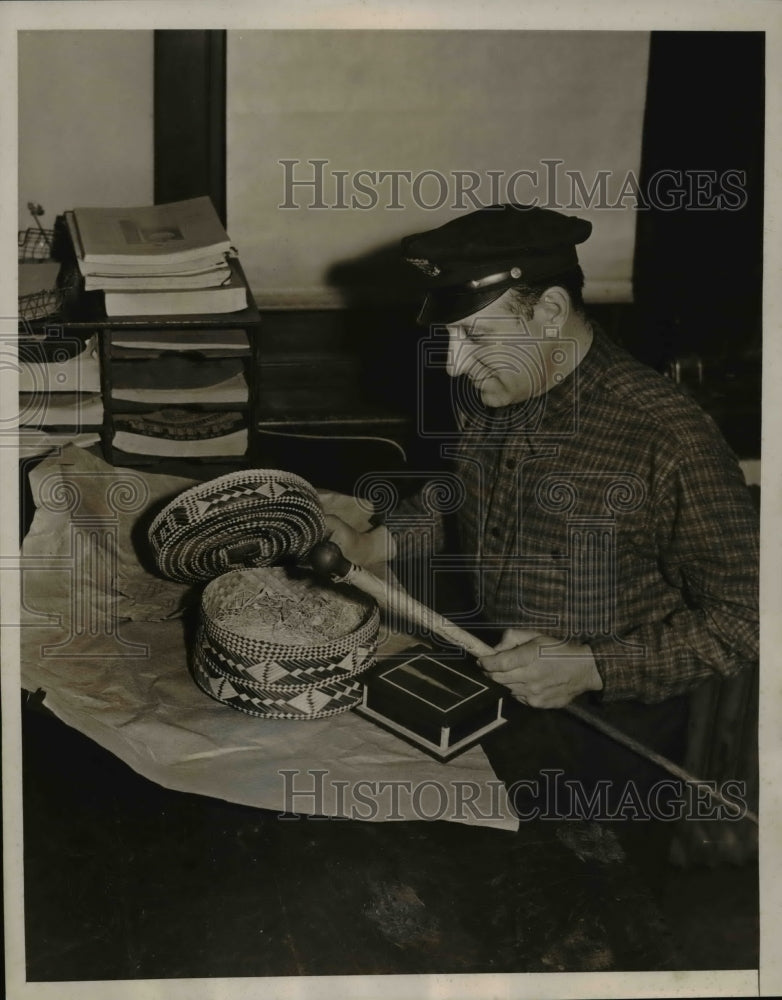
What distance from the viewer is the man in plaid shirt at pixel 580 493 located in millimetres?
1107

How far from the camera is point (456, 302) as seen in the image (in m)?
1.12

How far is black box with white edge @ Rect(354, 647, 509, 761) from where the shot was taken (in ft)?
3.20

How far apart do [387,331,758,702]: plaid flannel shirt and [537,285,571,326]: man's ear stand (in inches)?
2.2

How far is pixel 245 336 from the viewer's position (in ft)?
4.24

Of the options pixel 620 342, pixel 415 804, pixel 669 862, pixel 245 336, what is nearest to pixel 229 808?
pixel 415 804

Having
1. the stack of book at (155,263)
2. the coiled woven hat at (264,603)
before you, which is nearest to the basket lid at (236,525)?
the coiled woven hat at (264,603)

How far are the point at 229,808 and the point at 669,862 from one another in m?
0.43

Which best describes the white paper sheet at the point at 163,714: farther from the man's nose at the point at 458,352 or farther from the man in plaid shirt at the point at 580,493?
the man's nose at the point at 458,352

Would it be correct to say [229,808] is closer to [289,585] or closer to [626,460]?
[289,585]

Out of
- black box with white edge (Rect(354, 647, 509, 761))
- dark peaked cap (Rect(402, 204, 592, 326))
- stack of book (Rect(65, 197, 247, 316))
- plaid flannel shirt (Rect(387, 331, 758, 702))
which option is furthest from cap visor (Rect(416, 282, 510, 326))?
black box with white edge (Rect(354, 647, 509, 761))

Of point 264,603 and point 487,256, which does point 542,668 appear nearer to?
point 264,603

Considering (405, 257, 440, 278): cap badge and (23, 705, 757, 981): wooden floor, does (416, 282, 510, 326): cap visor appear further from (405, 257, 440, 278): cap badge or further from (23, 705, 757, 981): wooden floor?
(23, 705, 757, 981): wooden floor

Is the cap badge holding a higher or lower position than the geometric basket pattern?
higher

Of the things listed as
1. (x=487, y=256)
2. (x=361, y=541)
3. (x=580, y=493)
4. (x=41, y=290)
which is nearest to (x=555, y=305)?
(x=487, y=256)
